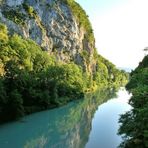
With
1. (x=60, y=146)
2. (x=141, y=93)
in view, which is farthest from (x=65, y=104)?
(x=141, y=93)

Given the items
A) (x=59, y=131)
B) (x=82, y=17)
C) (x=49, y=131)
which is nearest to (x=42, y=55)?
(x=49, y=131)

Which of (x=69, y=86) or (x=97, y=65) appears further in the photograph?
(x=97, y=65)

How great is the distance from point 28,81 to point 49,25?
177 ft

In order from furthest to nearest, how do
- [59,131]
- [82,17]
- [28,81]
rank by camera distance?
[82,17] < [28,81] < [59,131]

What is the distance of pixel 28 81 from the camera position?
7481 centimetres

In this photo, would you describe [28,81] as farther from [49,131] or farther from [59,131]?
[59,131]

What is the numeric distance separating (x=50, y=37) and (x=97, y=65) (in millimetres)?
62347

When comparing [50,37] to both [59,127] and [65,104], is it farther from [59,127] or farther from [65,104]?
[59,127]

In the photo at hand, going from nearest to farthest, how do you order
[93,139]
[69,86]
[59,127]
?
[93,139] → [59,127] → [69,86]

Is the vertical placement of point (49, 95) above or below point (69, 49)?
below

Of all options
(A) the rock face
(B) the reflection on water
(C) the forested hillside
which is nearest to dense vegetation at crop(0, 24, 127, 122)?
(C) the forested hillside

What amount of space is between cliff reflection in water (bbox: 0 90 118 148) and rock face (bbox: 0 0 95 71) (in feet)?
148

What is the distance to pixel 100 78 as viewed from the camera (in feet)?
575

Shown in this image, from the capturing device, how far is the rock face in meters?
111
